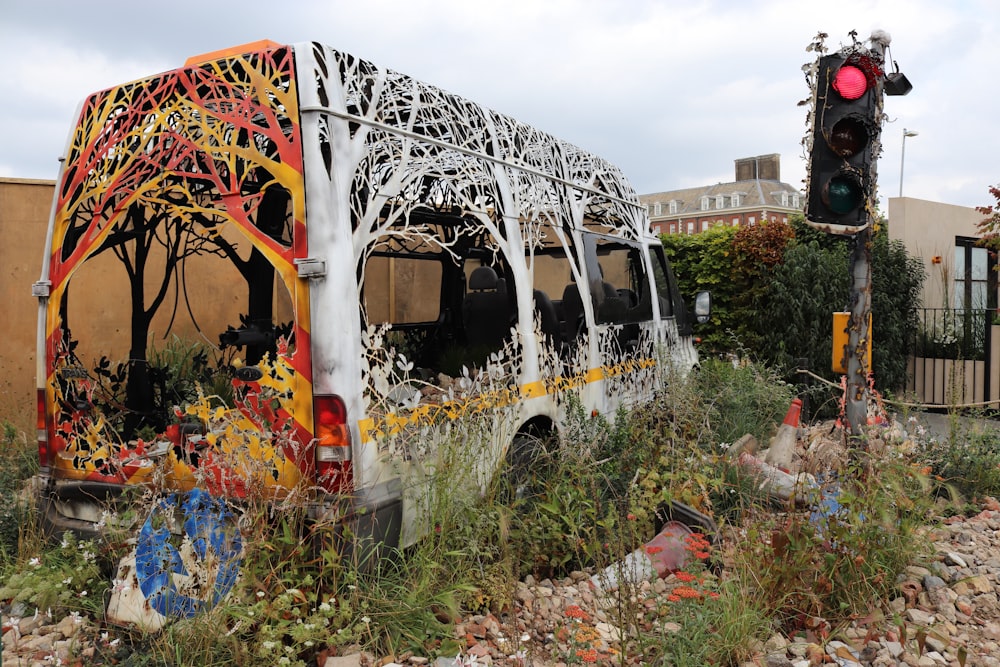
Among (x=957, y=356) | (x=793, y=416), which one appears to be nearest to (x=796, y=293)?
(x=957, y=356)

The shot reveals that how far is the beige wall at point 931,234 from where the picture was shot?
1084cm

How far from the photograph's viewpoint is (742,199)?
209 ft

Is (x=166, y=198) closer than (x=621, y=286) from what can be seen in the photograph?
Yes

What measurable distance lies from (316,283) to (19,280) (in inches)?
210

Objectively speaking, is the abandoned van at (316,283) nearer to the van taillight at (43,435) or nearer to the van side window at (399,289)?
the van taillight at (43,435)

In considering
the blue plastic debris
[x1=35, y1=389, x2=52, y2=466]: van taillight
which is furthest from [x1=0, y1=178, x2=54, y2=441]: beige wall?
the blue plastic debris

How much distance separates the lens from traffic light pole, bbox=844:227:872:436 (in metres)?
4.84

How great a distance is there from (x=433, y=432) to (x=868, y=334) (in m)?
3.09

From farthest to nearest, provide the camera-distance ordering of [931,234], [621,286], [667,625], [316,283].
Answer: [931,234] → [621,286] → [667,625] → [316,283]

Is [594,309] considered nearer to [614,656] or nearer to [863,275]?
[863,275]

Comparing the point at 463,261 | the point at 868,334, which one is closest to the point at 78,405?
the point at 463,261

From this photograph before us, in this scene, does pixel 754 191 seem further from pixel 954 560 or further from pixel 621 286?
pixel 954 560

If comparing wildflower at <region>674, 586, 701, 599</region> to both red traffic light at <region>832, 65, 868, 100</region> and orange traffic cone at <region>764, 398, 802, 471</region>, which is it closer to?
orange traffic cone at <region>764, 398, 802, 471</region>

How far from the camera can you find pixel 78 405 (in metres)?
3.85
